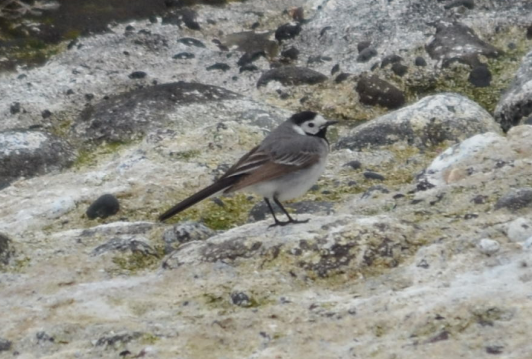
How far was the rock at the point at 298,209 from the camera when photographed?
8.39 m

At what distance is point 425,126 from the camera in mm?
10125

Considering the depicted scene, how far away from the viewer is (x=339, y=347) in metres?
5.42

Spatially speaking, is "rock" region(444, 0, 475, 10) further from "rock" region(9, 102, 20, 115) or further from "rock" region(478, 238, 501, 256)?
"rock" region(478, 238, 501, 256)

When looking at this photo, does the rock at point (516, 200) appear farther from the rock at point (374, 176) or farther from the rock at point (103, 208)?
the rock at point (103, 208)

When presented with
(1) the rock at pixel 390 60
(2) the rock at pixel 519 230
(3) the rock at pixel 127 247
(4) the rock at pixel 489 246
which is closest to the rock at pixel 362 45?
(1) the rock at pixel 390 60

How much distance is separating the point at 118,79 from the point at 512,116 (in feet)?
16.2

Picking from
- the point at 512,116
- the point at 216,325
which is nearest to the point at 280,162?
the point at 216,325

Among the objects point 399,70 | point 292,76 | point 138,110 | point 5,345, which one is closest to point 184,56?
point 292,76

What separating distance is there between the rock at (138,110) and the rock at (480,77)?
112 inches

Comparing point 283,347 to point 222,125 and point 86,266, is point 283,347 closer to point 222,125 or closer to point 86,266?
point 86,266

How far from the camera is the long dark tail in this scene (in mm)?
7438

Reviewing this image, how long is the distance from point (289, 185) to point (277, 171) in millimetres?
151

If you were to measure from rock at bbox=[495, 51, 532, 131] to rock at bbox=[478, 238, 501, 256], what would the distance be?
4106 millimetres

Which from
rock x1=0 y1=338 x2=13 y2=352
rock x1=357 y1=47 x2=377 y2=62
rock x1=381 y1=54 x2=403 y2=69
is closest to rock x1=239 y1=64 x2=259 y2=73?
rock x1=357 y1=47 x2=377 y2=62
